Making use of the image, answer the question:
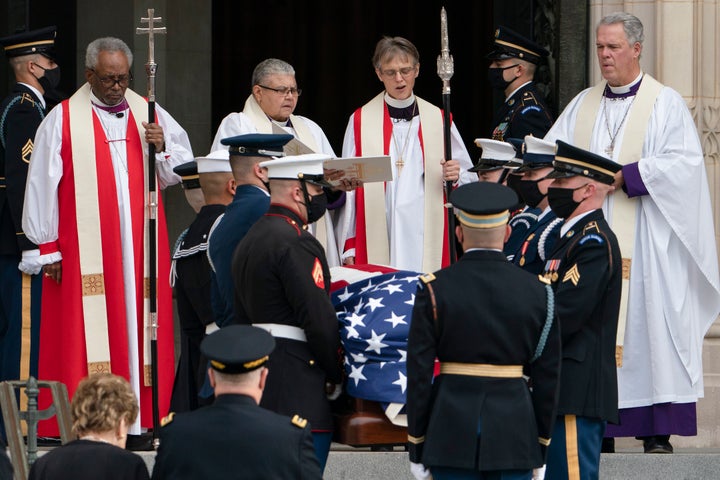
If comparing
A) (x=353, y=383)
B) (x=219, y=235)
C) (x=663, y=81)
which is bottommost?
(x=353, y=383)

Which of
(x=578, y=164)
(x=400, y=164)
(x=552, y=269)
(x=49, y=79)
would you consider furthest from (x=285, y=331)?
(x=49, y=79)

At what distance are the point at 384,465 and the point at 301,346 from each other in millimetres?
1647

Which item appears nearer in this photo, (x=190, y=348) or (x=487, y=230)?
(x=487, y=230)

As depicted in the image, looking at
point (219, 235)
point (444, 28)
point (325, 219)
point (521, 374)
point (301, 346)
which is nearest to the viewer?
point (521, 374)

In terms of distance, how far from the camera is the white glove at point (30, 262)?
34.2 ft

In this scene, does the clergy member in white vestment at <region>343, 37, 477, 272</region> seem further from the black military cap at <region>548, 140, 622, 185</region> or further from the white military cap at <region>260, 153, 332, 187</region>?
the white military cap at <region>260, 153, 332, 187</region>

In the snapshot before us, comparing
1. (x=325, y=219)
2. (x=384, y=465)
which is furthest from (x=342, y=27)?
(x=384, y=465)

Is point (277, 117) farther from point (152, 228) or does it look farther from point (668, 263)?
point (668, 263)

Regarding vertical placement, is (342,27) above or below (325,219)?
above

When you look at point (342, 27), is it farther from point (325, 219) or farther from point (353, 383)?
point (353, 383)

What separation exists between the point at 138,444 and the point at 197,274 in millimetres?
1469

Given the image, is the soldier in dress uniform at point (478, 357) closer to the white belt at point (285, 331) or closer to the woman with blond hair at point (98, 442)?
the white belt at point (285, 331)

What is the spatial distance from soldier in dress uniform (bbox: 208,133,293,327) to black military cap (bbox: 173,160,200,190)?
56.8 inches

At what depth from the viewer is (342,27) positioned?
15.9m
